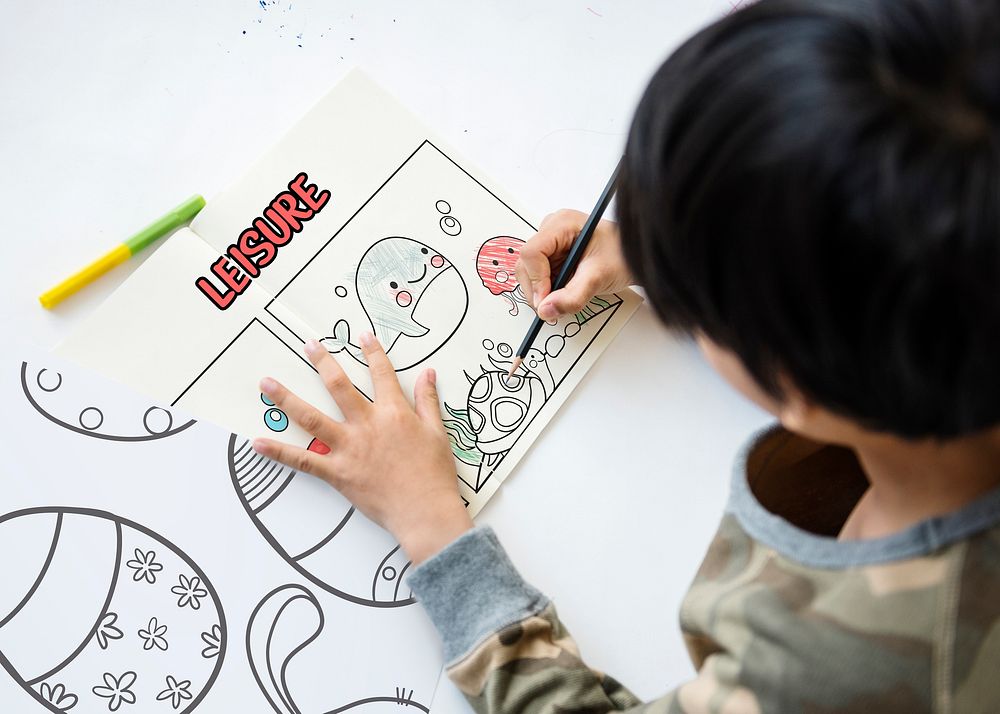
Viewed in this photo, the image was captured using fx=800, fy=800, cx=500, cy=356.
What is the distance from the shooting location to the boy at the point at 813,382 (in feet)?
0.97

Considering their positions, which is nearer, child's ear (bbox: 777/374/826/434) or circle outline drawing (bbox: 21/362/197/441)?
child's ear (bbox: 777/374/826/434)

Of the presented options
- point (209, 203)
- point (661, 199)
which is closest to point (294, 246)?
point (209, 203)

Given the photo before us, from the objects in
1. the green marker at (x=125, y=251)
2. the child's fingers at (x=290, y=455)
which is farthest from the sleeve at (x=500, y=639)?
the green marker at (x=125, y=251)

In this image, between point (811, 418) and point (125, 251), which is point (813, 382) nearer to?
point (811, 418)

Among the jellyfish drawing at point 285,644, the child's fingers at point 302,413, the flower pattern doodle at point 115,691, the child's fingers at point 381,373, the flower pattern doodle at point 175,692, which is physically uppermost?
the child's fingers at point 381,373

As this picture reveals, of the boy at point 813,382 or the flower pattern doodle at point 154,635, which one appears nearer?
the boy at point 813,382

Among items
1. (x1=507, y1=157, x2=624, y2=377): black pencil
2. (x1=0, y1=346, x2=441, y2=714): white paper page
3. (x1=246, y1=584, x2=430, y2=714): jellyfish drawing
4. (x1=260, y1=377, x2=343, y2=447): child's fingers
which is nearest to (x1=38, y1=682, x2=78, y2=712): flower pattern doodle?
(x1=0, y1=346, x2=441, y2=714): white paper page

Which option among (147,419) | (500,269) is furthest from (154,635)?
(500,269)

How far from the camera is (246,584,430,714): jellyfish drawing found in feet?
1.83

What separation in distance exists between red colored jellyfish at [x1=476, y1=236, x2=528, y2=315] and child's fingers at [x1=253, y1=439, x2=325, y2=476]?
0.61 feet

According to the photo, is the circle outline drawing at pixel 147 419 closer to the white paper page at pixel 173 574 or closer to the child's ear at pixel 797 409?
the white paper page at pixel 173 574

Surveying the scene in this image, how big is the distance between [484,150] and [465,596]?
0.35 m

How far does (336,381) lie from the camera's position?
1.94ft

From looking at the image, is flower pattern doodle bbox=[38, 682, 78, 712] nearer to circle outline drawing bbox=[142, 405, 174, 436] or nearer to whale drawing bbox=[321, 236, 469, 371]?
circle outline drawing bbox=[142, 405, 174, 436]
